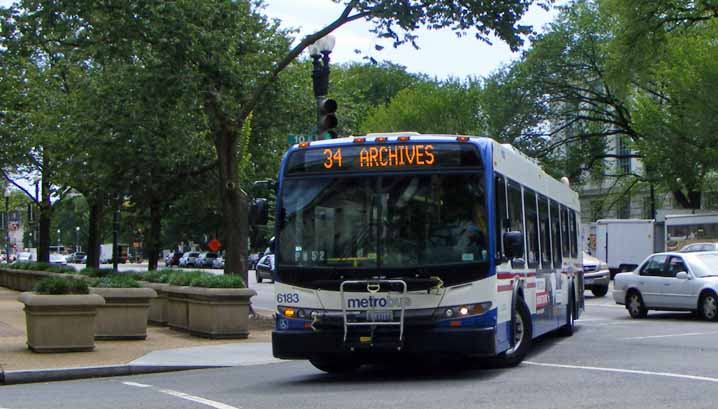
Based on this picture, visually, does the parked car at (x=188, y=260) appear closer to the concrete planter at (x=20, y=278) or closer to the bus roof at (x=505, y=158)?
the concrete planter at (x=20, y=278)

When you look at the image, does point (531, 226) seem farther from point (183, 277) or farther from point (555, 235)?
point (183, 277)

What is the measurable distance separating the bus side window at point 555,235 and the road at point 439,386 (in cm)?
184

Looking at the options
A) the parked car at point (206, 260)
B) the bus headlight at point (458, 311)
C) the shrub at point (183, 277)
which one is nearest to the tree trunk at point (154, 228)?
the shrub at point (183, 277)

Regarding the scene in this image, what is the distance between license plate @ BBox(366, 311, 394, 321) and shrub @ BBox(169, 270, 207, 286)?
9.42 metres

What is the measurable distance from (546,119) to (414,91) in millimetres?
14970

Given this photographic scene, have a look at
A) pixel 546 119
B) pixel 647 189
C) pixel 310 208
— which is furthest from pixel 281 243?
pixel 647 189

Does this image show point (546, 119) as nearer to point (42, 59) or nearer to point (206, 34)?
point (42, 59)

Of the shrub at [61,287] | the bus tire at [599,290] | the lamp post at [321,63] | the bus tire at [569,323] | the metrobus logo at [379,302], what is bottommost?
the bus tire at [569,323]

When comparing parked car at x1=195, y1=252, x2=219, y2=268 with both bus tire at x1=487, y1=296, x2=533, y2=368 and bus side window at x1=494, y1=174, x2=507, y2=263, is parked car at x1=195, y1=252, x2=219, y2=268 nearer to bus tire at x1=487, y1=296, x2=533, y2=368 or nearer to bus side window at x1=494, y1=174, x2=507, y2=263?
bus tire at x1=487, y1=296, x2=533, y2=368

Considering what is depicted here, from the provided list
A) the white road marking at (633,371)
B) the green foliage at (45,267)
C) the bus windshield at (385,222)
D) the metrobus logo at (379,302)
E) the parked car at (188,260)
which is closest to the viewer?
the white road marking at (633,371)

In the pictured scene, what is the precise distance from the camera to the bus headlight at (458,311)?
1212 cm

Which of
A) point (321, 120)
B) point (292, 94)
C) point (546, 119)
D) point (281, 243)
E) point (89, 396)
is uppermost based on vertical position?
point (546, 119)

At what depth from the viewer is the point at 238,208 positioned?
23.2 metres

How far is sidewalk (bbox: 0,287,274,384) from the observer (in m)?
14.8
